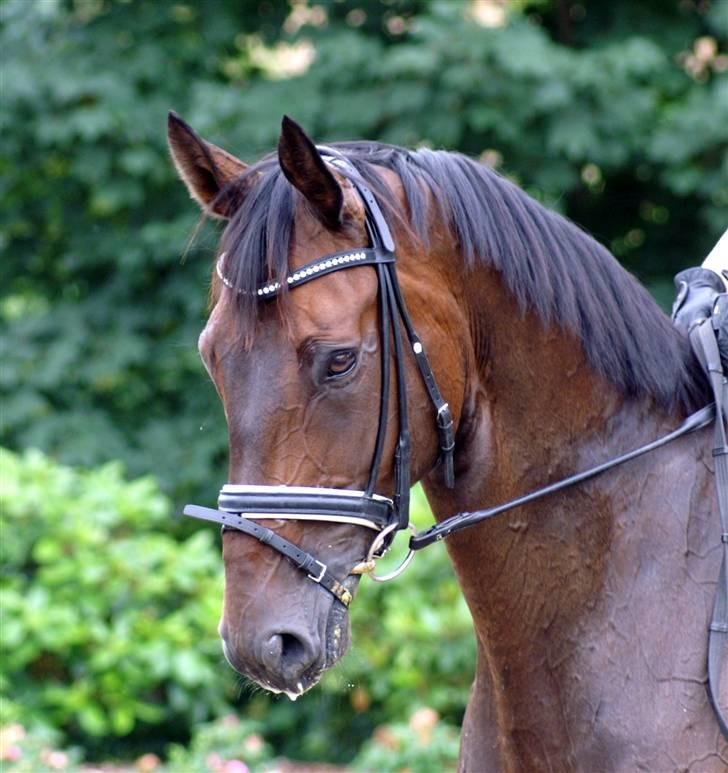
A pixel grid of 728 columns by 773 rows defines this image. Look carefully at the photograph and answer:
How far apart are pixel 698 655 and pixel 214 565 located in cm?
336

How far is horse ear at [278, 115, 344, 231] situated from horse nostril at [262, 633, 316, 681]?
2.40 feet

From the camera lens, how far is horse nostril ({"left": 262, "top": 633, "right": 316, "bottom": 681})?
1.96 meters

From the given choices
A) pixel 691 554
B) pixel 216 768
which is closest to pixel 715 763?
pixel 691 554

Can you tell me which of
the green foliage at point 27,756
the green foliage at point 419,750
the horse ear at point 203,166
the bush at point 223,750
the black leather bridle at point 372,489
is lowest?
the green foliage at point 419,750

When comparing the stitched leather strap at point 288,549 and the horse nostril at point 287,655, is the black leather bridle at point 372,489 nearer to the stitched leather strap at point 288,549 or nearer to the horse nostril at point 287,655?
the stitched leather strap at point 288,549

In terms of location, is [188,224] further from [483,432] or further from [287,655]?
[287,655]

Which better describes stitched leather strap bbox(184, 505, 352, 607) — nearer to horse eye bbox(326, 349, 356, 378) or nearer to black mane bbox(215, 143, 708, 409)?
horse eye bbox(326, 349, 356, 378)

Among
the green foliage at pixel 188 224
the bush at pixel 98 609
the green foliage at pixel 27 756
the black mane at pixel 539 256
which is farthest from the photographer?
the green foliage at pixel 188 224

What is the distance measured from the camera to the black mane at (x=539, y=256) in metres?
2.23

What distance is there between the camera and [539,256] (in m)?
2.27

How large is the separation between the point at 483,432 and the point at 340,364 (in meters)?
0.36

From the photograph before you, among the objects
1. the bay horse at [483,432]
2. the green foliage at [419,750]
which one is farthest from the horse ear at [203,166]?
the green foliage at [419,750]

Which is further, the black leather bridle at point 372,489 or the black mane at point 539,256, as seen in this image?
the black mane at point 539,256

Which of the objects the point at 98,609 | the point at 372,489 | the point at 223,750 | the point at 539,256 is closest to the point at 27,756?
the point at 223,750
